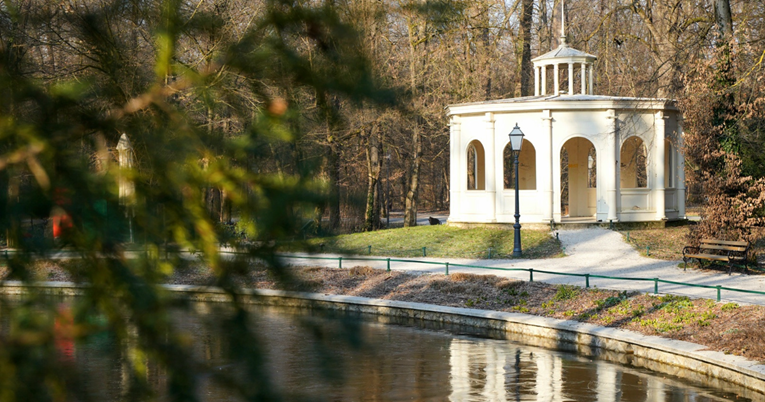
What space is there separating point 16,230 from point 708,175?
773 inches

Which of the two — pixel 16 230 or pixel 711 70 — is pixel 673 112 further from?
pixel 16 230

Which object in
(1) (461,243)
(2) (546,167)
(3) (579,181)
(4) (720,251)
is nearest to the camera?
(4) (720,251)

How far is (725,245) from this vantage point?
18.3 metres

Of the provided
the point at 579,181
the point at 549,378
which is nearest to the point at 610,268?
the point at 549,378

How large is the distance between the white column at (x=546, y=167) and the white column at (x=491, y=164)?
4.40 feet

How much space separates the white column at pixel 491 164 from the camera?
25625 millimetres

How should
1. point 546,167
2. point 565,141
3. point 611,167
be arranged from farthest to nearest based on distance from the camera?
point 565,141
point 546,167
point 611,167

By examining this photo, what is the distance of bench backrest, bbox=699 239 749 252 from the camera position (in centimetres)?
1792

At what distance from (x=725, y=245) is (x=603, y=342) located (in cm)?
716

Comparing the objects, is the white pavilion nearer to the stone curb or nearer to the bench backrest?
the bench backrest

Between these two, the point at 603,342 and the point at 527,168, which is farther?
the point at 527,168

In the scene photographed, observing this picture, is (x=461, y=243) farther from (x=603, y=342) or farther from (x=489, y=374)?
(x=489, y=374)

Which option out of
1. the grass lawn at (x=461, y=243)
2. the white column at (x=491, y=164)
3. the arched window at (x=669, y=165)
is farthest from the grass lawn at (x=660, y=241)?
the white column at (x=491, y=164)

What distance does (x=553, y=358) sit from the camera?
39.9 feet
